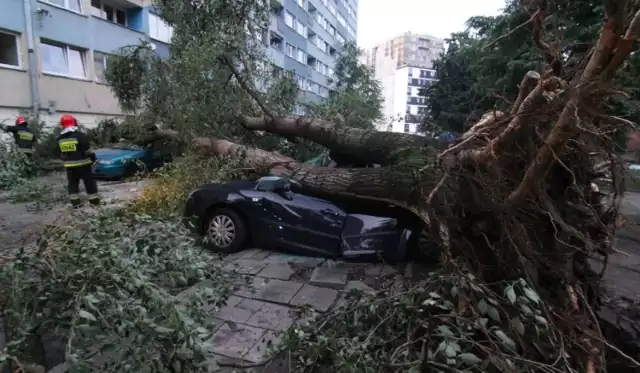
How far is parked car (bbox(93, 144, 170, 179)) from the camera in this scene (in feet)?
33.9

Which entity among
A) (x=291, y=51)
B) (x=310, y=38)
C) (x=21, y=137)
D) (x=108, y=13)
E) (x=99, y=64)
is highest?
(x=310, y=38)

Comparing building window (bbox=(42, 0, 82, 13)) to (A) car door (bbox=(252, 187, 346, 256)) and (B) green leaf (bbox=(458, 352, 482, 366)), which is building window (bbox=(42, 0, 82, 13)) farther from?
(B) green leaf (bbox=(458, 352, 482, 366))

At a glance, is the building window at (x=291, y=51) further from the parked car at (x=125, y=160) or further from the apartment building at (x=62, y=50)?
the parked car at (x=125, y=160)

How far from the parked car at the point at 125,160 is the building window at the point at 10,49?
4.97m

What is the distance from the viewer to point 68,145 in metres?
6.10

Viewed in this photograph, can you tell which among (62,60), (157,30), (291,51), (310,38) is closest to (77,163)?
(62,60)

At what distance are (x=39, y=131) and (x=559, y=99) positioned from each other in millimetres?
13963

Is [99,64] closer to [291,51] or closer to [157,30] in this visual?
[157,30]

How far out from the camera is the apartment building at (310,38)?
31797 millimetres

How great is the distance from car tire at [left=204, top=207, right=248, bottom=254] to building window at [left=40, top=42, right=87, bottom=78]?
42.0ft

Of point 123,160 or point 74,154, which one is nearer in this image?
point 74,154

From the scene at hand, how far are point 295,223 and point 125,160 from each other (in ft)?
25.6

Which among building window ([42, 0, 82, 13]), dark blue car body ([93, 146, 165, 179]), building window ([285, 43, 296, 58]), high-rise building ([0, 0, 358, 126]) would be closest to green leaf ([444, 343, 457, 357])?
high-rise building ([0, 0, 358, 126])

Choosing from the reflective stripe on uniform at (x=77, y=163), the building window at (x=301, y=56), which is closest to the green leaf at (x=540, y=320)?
the reflective stripe on uniform at (x=77, y=163)
